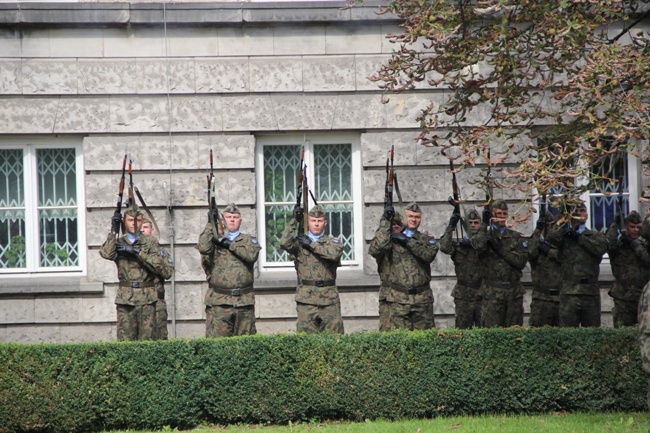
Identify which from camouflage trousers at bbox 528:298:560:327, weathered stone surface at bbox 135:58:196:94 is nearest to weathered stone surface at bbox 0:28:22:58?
weathered stone surface at bbox 135:58:196:94

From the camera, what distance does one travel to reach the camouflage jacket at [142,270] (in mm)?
11750

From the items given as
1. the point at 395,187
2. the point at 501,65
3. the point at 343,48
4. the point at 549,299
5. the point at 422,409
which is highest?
the point at 343,48

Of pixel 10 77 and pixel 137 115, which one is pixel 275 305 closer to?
pixel 137 115

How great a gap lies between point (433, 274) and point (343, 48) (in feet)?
11.6

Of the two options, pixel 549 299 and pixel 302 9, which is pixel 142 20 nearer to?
pixel 302 9

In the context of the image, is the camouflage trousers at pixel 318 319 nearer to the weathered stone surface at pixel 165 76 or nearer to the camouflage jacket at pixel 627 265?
the camouflage jacket at pixel 627 265

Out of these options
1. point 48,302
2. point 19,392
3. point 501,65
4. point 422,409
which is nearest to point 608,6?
point 501,65

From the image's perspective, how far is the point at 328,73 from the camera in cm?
1381

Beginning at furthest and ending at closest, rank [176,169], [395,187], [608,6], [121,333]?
[176,169] → [395,187] → [121,333] → [608,6]

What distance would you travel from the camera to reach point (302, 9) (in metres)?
13.7

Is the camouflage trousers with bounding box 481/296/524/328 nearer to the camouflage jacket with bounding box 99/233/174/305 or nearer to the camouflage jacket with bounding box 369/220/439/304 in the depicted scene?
the camouflage jacket with bounding box 369/220/439/304

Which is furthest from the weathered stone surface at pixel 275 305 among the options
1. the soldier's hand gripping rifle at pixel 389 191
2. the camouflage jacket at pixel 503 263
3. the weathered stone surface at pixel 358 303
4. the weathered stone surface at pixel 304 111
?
the camouflage jacket at pixel 503 263

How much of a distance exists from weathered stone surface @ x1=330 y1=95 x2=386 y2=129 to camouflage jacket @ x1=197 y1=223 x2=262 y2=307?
2741 millimetres

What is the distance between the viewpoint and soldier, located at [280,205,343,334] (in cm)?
1172
